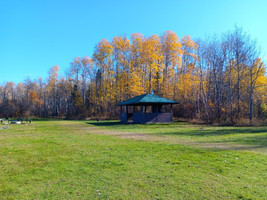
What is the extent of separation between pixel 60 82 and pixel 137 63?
81.7ft

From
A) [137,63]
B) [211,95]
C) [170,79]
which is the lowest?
[211,95]

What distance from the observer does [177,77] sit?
1297 inches

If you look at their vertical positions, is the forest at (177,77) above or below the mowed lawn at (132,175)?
above

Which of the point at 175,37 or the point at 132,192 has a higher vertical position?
the point at 175,37

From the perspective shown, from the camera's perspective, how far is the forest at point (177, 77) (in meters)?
22.8

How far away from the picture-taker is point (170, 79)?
31672mm

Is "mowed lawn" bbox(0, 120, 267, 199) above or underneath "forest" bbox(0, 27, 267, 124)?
underneath

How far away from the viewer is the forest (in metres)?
22.8

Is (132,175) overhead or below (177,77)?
below

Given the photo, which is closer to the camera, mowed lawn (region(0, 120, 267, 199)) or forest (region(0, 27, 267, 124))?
mowed lawn (region(0, 120, 267, 199))

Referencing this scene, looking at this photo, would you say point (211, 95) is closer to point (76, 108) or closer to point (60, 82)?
point (76, 108)

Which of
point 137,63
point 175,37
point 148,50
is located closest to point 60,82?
point 137,63

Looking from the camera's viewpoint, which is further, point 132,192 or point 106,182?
point 106,182

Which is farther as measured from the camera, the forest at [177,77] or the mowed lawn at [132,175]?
the forest at [177,77]
